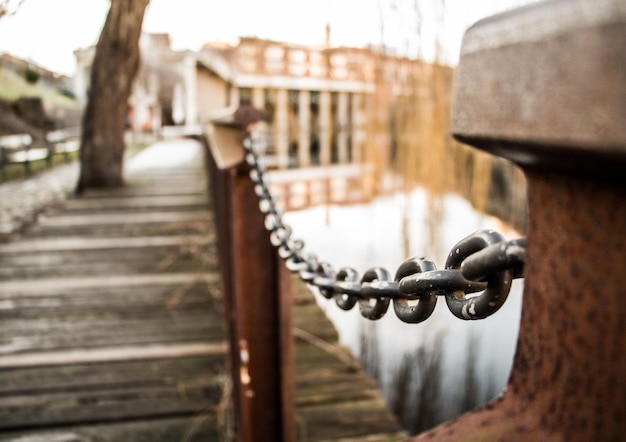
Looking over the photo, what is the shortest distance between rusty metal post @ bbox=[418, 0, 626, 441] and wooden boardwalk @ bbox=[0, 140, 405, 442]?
196 centimetres

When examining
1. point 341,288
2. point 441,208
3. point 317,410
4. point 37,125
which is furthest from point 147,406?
point 37,125

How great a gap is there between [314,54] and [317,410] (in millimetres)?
19591

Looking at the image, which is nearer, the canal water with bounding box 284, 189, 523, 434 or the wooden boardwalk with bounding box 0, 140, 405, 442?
the wooden boardwalk with bounding box 0, 140, 405, 442

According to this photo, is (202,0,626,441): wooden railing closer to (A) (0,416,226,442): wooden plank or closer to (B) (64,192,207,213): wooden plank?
(A) (0,416,226,442): wooden plank

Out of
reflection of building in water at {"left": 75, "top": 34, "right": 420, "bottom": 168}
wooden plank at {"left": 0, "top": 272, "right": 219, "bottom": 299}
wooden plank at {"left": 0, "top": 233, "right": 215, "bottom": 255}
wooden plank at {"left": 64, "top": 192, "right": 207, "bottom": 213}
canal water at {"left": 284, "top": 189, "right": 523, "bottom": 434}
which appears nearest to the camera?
A: wooden plank at {"left": 0, "top": 272, "right": 219, "bottom": 299}

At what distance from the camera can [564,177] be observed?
1.07 ft

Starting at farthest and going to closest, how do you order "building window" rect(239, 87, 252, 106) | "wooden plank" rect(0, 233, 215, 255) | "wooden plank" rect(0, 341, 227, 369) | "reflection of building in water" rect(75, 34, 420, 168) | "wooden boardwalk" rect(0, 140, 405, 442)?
"building window" rect(239, 87, 252, 106), "reflection of building in water" rect(75, 34, 420, 168), "wooden plank" rect(0, 233, 215, 255), "wooden plank" rect(0, 341, 227, 369), "wooden boardwalk" rect(0, 140, 405, 442)

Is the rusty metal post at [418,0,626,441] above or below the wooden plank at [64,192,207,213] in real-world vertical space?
above

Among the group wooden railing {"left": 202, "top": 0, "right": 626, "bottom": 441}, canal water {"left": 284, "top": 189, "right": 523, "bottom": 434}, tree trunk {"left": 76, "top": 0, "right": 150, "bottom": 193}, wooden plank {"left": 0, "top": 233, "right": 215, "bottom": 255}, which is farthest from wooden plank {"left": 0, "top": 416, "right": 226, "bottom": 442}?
tree trunk {"left": 76, "top": 0, "right": 150, "bottom": 193}

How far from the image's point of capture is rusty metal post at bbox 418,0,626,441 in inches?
10.3

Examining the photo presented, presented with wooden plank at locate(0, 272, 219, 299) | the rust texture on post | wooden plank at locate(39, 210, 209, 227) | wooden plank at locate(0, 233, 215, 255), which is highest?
the rust texture on post

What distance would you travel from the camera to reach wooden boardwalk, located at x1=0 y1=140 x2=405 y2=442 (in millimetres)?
2270

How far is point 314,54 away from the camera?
21.0m

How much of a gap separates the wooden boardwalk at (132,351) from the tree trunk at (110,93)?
6.77 feet
